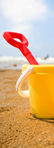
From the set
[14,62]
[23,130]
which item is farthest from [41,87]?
[14,62]

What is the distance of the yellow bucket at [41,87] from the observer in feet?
3.92

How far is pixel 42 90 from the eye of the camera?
1.23 metres

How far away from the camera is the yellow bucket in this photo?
1.19m

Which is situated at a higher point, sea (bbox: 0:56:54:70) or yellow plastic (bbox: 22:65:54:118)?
sea (bbox: 0:56:54:70)

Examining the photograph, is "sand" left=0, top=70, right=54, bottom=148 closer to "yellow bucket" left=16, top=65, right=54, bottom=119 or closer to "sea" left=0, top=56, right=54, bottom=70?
"yellow bucket" left=16, top=65, right=54, bottom=119

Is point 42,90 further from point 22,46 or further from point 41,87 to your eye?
point 22,46

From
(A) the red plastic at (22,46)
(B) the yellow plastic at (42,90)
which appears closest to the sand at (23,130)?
(B) the yellow plastic at (42,90)

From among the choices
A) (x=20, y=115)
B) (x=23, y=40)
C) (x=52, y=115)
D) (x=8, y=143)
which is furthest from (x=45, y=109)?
(x=23, y=40)

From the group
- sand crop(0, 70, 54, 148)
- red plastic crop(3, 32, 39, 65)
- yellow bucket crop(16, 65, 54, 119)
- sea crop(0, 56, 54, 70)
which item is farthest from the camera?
sea crop(0, 56, 54, 70)

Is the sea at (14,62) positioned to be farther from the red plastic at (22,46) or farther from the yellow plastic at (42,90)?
the yellow plastic at (42,90)

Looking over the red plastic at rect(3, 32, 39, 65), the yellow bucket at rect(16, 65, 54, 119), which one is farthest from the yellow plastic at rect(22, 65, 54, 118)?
the red plastic at rect(3, 32, 39, 65)

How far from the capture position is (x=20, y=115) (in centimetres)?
141

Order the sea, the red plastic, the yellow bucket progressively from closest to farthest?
1. the yellow bucket
2. the red plastic
3. the sea

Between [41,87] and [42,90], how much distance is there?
1.0 inches
